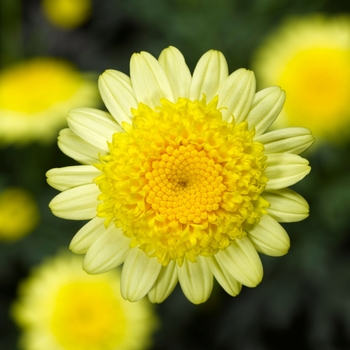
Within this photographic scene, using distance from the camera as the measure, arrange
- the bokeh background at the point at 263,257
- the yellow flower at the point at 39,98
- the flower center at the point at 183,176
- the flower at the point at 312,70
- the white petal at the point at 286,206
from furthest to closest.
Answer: the yellow flower at the point at 39,98 < the bokeh background at the point at 263,257 < the flower at the point at 312,70 < the white petal at the point at 286,206 < the flower center at the point at 183,176

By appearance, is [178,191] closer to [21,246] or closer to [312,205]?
[312,205]

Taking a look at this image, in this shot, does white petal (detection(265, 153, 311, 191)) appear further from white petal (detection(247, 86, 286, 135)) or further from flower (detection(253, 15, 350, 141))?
flower (detection(253, 15, 350, 141))

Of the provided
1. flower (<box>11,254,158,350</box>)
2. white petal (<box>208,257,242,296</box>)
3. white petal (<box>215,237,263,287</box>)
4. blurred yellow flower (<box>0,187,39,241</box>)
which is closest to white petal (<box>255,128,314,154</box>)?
white petal (<box>215,237,263,287</box>)

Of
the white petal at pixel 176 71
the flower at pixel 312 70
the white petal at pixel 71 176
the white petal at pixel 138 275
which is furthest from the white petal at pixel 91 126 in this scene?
the flower at pixel 312 70

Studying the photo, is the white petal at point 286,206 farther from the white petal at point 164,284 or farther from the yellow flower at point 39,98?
the yellow flower at point 39,98

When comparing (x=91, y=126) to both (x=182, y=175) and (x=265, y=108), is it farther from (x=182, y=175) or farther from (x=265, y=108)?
(x=265, y=108)

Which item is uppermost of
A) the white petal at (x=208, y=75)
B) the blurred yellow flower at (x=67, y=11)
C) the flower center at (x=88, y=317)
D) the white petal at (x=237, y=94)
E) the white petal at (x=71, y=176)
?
the blurred yellow flower at (x=67, y=11)

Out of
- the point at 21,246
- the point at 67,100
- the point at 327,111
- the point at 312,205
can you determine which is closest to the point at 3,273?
the point at 21,246

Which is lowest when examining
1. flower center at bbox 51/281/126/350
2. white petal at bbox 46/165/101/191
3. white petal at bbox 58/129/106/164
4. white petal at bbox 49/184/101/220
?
flower center at bbox 51/281/126/350
